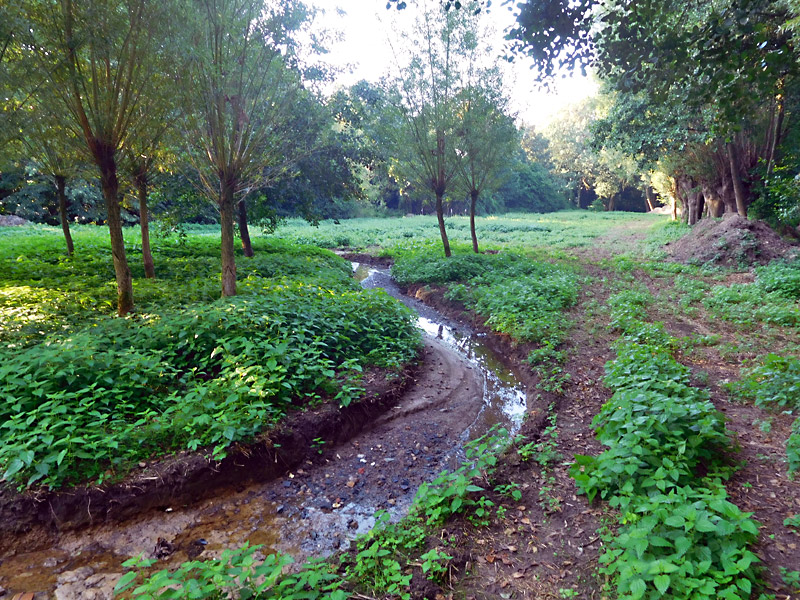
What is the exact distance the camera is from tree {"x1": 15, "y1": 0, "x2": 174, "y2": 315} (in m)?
6.30

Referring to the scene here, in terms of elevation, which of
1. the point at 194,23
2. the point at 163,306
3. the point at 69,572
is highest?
the point at 194,23

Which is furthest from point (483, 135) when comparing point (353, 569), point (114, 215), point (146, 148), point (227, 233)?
point (353, 569)

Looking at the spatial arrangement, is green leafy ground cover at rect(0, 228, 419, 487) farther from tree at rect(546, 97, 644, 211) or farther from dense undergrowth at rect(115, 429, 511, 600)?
tree at rect(546, 97, 644, 211)

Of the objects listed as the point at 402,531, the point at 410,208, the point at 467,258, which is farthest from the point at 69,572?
the point at 410,208

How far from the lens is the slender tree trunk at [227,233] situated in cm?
859

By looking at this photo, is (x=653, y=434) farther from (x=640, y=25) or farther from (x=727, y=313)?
(x=727, y=313)

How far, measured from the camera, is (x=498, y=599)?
3111 mm

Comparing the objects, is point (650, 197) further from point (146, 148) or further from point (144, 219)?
point (146, 148)

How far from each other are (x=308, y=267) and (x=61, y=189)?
7.12 metres

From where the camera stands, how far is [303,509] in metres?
4.49

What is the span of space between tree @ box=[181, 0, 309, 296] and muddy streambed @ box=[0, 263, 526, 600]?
495 centimetres

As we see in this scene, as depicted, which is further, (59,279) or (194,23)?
(59,279)

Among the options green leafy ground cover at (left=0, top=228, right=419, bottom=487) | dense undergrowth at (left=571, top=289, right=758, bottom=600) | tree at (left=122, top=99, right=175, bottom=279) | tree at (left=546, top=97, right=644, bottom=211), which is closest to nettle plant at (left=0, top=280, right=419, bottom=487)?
green leafy ground cover at (left=0, top=228, right=419, bottom=487)

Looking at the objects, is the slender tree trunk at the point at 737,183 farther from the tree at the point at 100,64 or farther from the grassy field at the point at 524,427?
the tree at the point at 100,64
